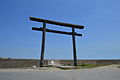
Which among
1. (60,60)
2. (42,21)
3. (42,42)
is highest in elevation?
(42,21)

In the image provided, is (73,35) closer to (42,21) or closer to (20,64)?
(42,21)

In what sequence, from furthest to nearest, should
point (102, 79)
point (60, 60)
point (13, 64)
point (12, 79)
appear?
point (60, 60) < point (13, 64) < point (102, 79) < point (12, 79)

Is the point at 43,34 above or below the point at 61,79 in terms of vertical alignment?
above

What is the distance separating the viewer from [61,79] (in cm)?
703

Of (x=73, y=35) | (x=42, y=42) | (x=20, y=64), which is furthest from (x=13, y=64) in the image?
(x=73, y=35)

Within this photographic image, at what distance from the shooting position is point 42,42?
1603 cm

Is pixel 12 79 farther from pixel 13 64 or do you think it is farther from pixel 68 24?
pixel 68 24

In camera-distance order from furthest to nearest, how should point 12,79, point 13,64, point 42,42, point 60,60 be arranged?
1. point 60,60
2. point 13,64
3. point 42,42
4. point 12,79

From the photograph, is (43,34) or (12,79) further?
(43,34)

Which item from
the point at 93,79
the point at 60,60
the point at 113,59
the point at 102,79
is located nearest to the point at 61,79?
the point at 93,79

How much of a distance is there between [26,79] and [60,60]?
13651mm

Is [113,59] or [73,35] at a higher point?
[73,35]

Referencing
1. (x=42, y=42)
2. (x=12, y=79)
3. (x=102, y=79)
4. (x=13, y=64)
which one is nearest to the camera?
(x=12, y=79)

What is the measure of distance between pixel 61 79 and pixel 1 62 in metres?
11.3
